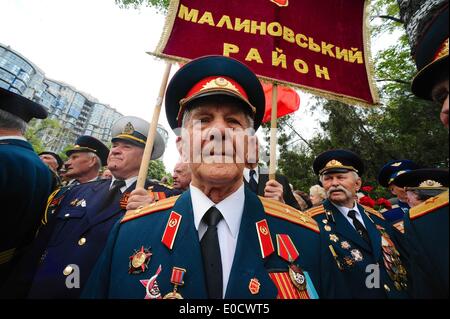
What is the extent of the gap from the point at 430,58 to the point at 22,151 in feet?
9.92

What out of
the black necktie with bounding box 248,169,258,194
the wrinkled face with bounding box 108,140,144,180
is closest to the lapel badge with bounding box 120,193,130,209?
the wrinkled face with bounding box 108,140,144,180

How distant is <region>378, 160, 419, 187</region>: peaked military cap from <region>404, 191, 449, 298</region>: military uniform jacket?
190 inches

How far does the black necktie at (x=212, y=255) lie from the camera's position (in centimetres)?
127

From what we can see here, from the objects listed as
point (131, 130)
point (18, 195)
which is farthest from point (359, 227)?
point (18, 195)

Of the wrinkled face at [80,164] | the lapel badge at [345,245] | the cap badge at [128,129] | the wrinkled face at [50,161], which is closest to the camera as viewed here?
the lapel badge at [345,245]

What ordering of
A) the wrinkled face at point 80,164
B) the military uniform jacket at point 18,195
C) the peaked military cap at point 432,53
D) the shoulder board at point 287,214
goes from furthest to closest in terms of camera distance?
the wrinkled face at point 80,164, the military uniform jacket at point 18,195, the shoulder board at point 287,214, the peaked military cap at point 432,53

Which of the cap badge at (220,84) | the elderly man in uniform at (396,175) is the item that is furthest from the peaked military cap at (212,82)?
the elderly man in uniform at (396,175)

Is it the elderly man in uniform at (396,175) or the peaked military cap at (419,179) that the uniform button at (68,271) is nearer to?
the peaked military cap at (419,179)

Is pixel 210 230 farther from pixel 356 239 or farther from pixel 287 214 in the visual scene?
pixel 356 239

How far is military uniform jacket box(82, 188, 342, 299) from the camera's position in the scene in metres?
1.27

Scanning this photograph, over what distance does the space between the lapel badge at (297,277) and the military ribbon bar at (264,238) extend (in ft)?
0.47

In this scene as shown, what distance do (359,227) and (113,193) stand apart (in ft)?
10.6

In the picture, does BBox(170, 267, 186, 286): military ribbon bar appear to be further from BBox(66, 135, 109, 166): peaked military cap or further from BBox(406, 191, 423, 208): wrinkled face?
BBox(66, 135, 109, 166): peaked military cap
